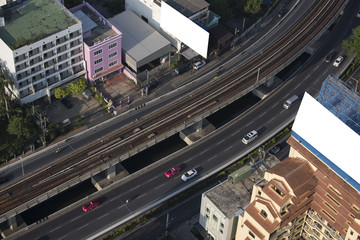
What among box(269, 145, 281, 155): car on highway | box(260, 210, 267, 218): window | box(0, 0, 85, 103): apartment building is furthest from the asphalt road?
box(260, 210, 267, 218): window

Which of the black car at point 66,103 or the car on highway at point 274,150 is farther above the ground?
the black car at point 66,103

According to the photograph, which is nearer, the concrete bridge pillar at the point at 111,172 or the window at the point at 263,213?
the window at the point at 263,213

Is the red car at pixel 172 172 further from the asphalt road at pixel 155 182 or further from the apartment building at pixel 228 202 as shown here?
the apartment building at pixel 228 202

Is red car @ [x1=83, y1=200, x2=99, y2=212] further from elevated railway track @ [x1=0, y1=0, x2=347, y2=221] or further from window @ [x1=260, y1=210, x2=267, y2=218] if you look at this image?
window @ [x1=260, y1=210, x2=267, y2=218]

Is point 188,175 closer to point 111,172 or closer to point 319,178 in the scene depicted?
point 111,172

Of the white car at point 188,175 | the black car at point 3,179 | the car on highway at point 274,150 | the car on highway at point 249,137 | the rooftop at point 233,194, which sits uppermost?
the rooftop at point 233,194

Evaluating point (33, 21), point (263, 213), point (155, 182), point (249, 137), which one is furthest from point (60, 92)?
point (263, 213)

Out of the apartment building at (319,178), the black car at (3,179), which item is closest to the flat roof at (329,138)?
the apartment building at (319,178)

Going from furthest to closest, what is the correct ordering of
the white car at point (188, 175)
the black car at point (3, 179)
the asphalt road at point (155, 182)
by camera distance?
the white car at point (188, 175) → the black car at point (3, 179) → the asphalt road at point (155, 182)
